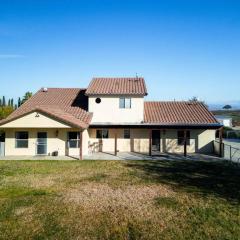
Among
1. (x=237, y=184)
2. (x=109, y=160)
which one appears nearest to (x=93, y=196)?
(x=237, y=184)

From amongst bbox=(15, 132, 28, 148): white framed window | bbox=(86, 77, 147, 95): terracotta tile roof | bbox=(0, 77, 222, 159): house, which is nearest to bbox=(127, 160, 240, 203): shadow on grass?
bbox=(0, 77, 222, 159): house

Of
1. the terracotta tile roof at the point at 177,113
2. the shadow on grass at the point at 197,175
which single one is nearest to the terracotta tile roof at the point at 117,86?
the terracotta tile roof at the point at 177,113

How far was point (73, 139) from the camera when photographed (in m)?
26.7

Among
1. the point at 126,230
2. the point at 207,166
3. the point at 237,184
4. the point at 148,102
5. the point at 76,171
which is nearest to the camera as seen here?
the point at 126,230

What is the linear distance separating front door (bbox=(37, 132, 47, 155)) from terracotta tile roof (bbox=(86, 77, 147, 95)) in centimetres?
569

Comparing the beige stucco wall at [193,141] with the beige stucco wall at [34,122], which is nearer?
the beige stucco wall at [34,122]

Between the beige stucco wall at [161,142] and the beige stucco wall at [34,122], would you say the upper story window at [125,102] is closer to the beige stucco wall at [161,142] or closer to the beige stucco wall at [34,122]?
the beige stucco wall at [161,142]

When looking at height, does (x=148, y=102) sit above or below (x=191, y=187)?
above

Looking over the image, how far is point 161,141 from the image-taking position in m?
29.1

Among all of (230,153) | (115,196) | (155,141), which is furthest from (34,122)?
(230,153)

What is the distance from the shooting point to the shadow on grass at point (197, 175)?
1568 cm

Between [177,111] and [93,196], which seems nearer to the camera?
[93,196]

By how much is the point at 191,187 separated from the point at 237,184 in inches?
109

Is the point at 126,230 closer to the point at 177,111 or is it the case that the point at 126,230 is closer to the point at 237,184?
the point at 237,184
